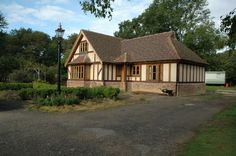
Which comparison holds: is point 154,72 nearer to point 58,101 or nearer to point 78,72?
point 78,72

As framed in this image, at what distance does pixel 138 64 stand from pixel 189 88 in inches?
231

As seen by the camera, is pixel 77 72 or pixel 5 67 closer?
pixel 77 72

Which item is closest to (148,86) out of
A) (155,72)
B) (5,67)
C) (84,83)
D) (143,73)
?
(143,73)

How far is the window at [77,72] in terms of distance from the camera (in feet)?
98.2

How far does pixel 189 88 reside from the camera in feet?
83.8

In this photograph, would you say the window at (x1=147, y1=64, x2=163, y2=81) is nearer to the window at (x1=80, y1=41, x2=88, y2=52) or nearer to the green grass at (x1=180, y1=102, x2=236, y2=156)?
the window at (x1=80, y1=41, x2=88, y2=52)

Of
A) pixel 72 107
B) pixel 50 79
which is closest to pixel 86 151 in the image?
pixel 72 107

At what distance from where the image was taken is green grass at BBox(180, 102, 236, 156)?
606 cm

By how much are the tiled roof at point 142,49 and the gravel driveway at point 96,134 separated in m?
14.2

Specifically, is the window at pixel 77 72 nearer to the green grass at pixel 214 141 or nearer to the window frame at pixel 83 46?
the window frame at pixel 83 46

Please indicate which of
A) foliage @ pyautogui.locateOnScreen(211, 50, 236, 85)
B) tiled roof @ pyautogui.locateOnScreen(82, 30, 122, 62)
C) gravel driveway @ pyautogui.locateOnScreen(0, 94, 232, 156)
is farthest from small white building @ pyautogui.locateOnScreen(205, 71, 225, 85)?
gravel driveway @ pyautogui.locateOnScreen(0, 94, 232, 156)

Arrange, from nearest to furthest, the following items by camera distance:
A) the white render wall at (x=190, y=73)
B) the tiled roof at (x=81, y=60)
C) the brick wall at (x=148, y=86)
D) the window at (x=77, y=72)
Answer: the brick wall at (x=148, y=86) < the white render wall at (x=190, y=73) < the tiled roof at (x=81, y=60) < the window at (x=77, y=72)

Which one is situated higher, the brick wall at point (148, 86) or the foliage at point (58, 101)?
the brick wall at point (148, 86)

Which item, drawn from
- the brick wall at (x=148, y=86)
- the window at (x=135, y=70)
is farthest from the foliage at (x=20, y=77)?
the window at (x=135, y=70)
